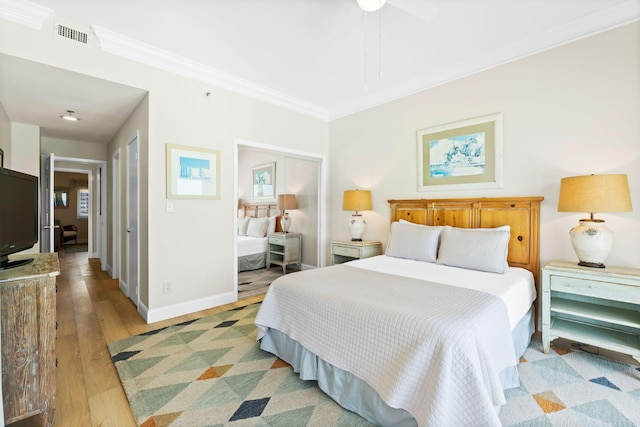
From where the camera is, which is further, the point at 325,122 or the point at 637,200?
the point at 325,122

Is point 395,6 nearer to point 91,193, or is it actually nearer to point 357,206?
point 357,206

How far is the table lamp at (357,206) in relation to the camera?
3.84 metres

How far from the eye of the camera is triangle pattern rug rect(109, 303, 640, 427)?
62.0 inches

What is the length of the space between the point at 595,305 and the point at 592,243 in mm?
553

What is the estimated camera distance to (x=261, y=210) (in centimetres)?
586

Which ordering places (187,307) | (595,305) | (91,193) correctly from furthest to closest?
(91,193) < (187,307) < (595,305)

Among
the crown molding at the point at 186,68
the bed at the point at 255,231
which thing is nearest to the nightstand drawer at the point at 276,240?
the bed at the point at 255,231

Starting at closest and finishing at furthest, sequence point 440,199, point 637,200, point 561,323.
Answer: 1. point 637,200
2. point 561,323
3. point 440,199

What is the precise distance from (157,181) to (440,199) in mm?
3046

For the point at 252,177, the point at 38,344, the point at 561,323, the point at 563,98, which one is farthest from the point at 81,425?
the point at 252,177

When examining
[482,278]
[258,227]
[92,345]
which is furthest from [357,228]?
[92,345]

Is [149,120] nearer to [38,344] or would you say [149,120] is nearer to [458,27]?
[38,344]

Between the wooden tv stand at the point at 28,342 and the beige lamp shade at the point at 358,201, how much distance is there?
3011 millimetres

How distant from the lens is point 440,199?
3.24 meters
